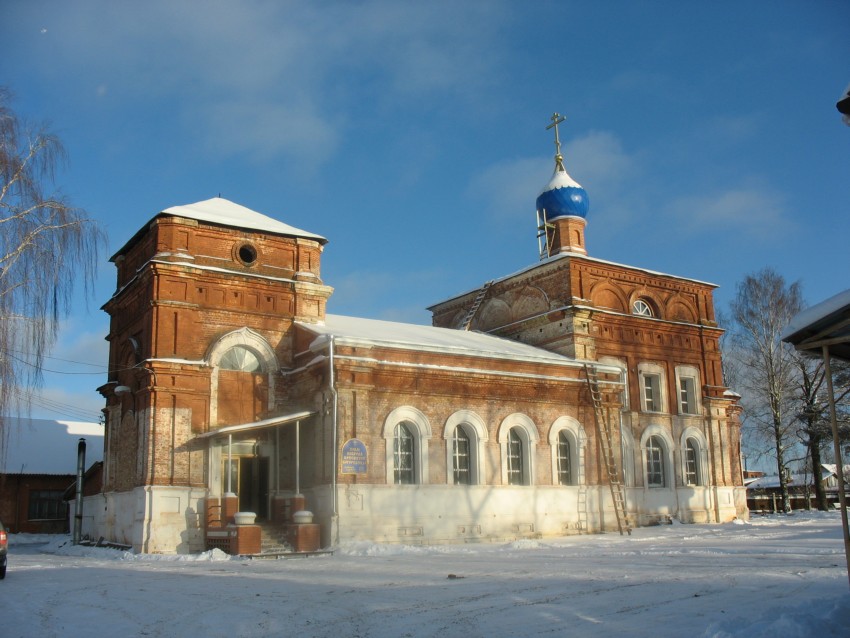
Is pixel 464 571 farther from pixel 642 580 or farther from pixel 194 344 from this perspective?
pixel 194 344

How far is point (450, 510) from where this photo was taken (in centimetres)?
2050

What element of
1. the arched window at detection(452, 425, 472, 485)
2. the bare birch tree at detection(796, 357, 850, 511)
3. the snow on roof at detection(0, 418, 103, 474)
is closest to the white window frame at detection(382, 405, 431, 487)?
the arched window at detection(452, 425, 472, 485)

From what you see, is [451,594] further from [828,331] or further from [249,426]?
[249,426]

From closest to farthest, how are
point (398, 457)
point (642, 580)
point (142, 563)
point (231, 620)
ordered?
point (231, 620), point (642, 580), point (142, 563), point (398, 457)

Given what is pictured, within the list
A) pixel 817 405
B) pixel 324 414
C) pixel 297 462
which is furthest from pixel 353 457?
pixel 817 405

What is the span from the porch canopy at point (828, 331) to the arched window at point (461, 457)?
13.4m

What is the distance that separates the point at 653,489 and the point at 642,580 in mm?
15466

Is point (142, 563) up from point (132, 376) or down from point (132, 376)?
down

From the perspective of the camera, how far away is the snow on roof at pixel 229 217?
20.6 m

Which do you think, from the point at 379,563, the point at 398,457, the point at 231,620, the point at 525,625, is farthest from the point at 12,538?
the point at 525,625

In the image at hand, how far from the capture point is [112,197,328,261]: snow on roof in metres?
20.6

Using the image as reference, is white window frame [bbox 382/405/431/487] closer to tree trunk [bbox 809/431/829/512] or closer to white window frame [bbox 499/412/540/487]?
white window frame [bbox 499/412/540/487]

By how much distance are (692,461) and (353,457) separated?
13.9 meters

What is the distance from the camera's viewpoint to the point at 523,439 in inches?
891
